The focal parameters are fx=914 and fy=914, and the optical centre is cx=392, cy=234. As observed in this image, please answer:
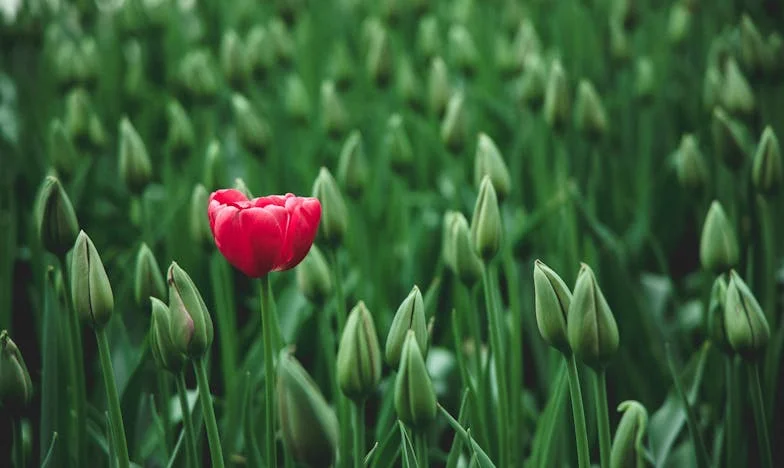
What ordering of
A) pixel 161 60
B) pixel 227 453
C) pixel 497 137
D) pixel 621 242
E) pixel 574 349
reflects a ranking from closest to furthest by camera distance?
pixel 574 349, pixel 227 453, pixel 621 242, pixel 497 137, pixel 161 60

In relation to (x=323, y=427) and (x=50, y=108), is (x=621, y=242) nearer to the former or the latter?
(x=323, y=427)

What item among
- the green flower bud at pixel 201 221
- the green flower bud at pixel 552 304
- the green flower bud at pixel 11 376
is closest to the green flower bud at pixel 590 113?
the green flower bud at pixel 201 221

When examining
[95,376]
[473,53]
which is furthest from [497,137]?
[95,376]

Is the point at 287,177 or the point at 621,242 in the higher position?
the point at 287,177

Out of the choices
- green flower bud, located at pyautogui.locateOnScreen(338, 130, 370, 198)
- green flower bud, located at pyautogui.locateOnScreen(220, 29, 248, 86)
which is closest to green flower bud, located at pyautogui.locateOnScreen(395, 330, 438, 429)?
green flower bud, located at pyautogui.locateOnScreen(338, 130, 370, 198)

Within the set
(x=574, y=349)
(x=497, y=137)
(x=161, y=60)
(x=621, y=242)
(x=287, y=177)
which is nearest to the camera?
(x=574, y=349)

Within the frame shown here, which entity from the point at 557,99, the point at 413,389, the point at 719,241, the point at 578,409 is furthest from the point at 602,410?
the point at 557,99
